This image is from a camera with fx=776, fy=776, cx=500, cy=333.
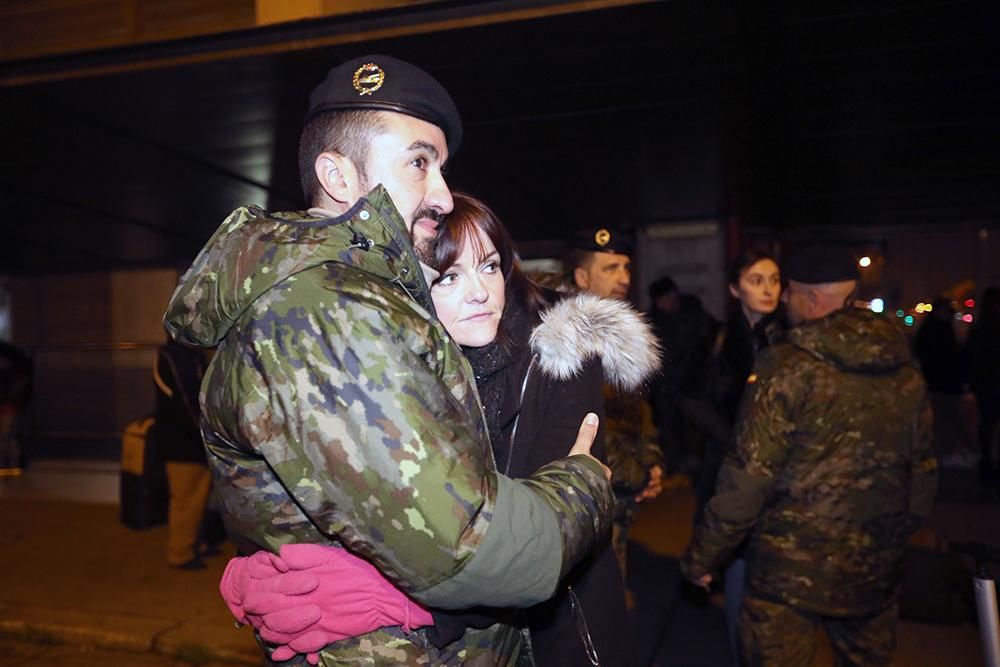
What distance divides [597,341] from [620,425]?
5.79ft

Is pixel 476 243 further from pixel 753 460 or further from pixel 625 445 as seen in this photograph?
pixel 625 445

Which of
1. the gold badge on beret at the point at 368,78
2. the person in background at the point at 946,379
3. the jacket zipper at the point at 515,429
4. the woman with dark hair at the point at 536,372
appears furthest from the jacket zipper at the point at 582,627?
the person in background at the point at 946,379

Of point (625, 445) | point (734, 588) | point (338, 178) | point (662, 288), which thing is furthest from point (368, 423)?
point (662, 288)

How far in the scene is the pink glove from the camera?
4.58ft

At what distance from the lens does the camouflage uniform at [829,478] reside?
292cm

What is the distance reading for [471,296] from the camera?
2.04 metres

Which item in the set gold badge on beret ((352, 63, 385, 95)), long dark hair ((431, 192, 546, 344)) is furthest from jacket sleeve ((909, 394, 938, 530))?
gold badge on beret ((352, 63, 385, 95))

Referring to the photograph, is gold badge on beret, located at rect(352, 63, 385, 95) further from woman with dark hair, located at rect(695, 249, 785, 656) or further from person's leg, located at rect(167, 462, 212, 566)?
person's leg, located at rect(167, 462, 212, 566)

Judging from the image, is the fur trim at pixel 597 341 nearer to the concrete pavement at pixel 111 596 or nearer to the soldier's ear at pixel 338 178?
the soldier's ear at pixel 338 178

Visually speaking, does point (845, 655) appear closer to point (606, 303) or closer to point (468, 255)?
point (606, 303)

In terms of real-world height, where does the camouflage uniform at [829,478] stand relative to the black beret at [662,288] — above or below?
below

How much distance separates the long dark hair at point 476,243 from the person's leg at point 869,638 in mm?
1952

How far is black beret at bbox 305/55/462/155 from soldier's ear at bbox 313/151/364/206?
0.34 ft

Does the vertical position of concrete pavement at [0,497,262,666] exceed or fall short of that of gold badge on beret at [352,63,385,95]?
it falls short
